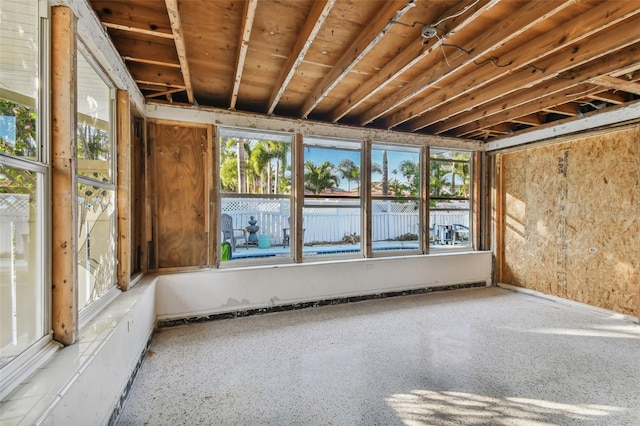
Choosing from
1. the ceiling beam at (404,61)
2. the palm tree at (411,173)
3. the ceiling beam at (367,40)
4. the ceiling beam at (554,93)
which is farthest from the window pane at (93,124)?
the ceiling beam at (554,93)

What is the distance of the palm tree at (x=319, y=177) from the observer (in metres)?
4.08

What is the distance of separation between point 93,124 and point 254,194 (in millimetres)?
1908

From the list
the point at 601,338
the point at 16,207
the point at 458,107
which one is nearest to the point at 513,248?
the point at 601,338

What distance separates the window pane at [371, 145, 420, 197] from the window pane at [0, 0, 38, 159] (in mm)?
3767

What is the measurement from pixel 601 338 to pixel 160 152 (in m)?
5.32

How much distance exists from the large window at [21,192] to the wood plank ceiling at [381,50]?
77cm

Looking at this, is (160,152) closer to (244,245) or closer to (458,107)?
(244,245)

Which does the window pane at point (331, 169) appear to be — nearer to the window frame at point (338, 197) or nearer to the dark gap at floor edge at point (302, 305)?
the window frame at point (338, 197)

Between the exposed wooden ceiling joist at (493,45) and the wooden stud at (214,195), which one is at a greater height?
the exposed wooden ceiling joist at (493,45)

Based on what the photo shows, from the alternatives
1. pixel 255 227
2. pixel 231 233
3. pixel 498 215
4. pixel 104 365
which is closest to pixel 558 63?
pixel 498 215

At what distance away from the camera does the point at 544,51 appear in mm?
2270

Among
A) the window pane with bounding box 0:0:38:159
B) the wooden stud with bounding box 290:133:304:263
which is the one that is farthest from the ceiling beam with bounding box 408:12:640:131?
the window pane with bounding box 0:0:38:159

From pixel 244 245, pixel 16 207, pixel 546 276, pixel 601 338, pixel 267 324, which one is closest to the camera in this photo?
pixel 16 207

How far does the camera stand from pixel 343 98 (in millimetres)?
3543
